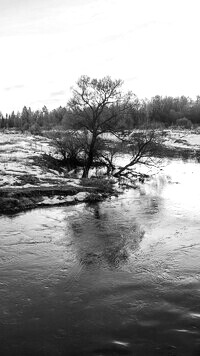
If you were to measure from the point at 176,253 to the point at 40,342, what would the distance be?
6805mm

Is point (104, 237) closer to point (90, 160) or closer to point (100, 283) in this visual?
point (100, 283)

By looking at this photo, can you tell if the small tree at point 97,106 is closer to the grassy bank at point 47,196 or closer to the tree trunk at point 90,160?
the tree trunk at point 90,160

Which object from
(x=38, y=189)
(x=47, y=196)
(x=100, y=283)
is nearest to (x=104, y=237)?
(x=100, y=283)

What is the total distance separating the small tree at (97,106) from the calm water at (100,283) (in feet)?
44.1

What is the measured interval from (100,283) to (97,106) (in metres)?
21.8

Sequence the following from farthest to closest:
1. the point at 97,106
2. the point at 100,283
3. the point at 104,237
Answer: the point at 97,106, the point at 104,237, the point at 100,283

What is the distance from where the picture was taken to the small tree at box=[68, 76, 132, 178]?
98.7 ft

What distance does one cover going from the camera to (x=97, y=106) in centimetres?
3038

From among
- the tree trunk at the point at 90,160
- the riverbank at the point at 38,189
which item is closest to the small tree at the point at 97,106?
the tree trunk at the point at 90,160

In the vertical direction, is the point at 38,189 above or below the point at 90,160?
below

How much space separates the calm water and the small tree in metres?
13.4

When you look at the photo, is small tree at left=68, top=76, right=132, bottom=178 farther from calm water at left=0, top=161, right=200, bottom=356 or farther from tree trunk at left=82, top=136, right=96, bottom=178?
calm water at left=0, top=161, right=200, bottom=356

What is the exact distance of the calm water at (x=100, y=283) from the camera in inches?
313

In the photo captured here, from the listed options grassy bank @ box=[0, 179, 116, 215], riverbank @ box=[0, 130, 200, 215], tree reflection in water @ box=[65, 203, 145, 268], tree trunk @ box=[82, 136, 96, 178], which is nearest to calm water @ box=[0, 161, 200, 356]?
tree reflection in water @ box=[65, 203, 145, 268]
